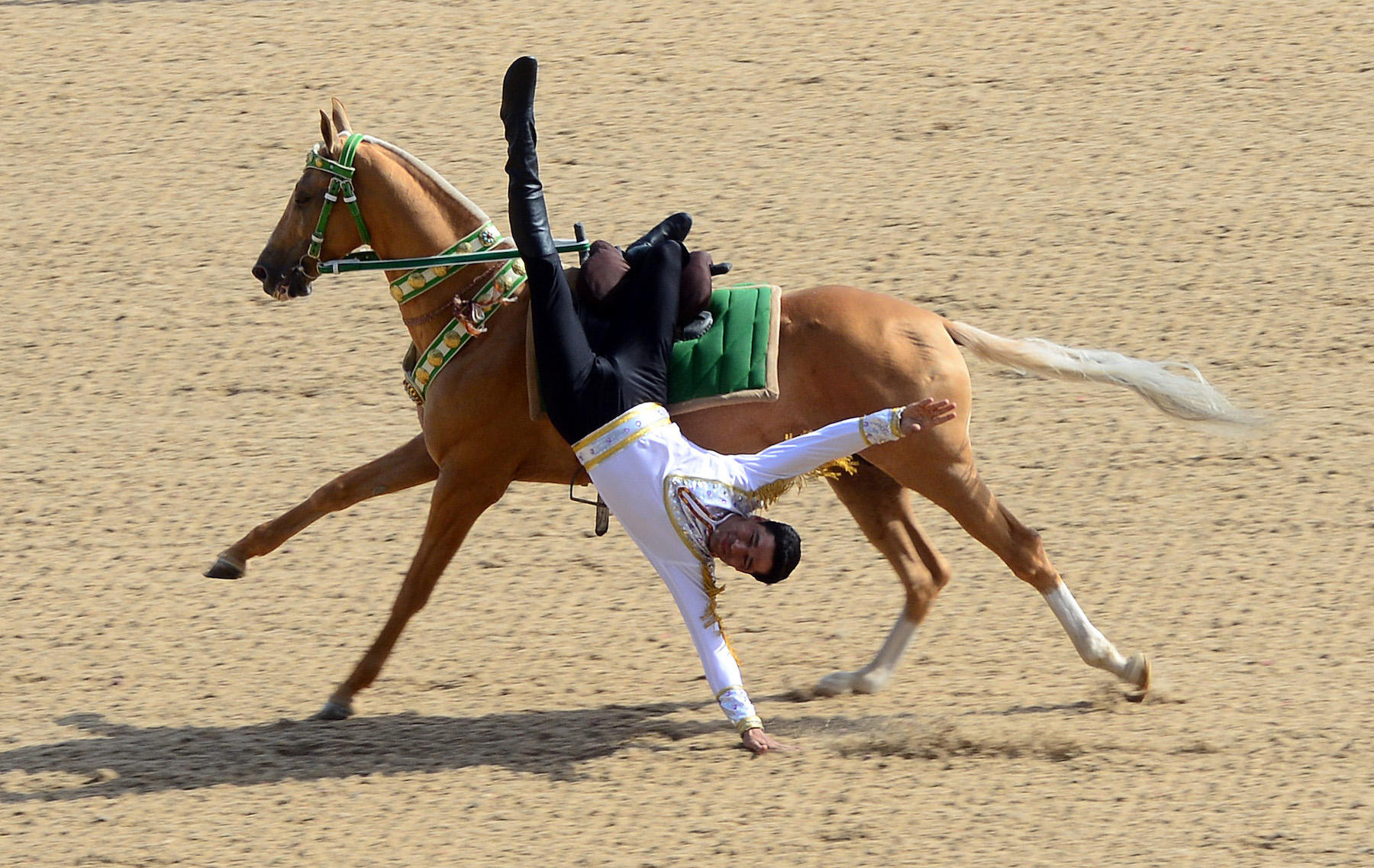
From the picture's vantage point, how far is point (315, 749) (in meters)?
5.35

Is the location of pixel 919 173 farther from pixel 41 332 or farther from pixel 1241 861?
pixel 1241 861

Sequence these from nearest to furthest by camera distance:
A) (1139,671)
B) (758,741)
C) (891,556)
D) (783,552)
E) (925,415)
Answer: (925,415), (783,552), (758,741), (1139,671), (891,556)

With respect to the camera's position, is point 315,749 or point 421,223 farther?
point 421,223

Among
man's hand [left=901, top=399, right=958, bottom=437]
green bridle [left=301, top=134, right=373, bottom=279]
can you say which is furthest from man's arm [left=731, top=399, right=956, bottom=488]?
green bridle [left=301, top=134, right=373, bottom=279]

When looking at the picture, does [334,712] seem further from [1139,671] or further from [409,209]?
[1139,671]

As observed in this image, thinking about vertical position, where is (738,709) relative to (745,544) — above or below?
below

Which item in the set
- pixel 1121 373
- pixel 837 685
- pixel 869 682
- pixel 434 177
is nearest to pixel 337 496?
pixel 434 177

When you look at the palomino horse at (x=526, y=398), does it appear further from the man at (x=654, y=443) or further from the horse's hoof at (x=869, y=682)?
the man at (x=654, y=443)

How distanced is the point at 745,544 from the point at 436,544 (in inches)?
45.6

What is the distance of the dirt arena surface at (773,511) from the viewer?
494cm

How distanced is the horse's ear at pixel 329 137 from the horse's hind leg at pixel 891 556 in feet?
6.52

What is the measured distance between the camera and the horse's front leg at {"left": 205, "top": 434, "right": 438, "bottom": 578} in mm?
5699

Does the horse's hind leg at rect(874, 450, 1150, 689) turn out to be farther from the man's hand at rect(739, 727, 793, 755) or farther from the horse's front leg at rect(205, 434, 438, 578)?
the horse's front leg at rect(205, 434, 438, 578)

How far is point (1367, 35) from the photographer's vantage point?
11188mm
